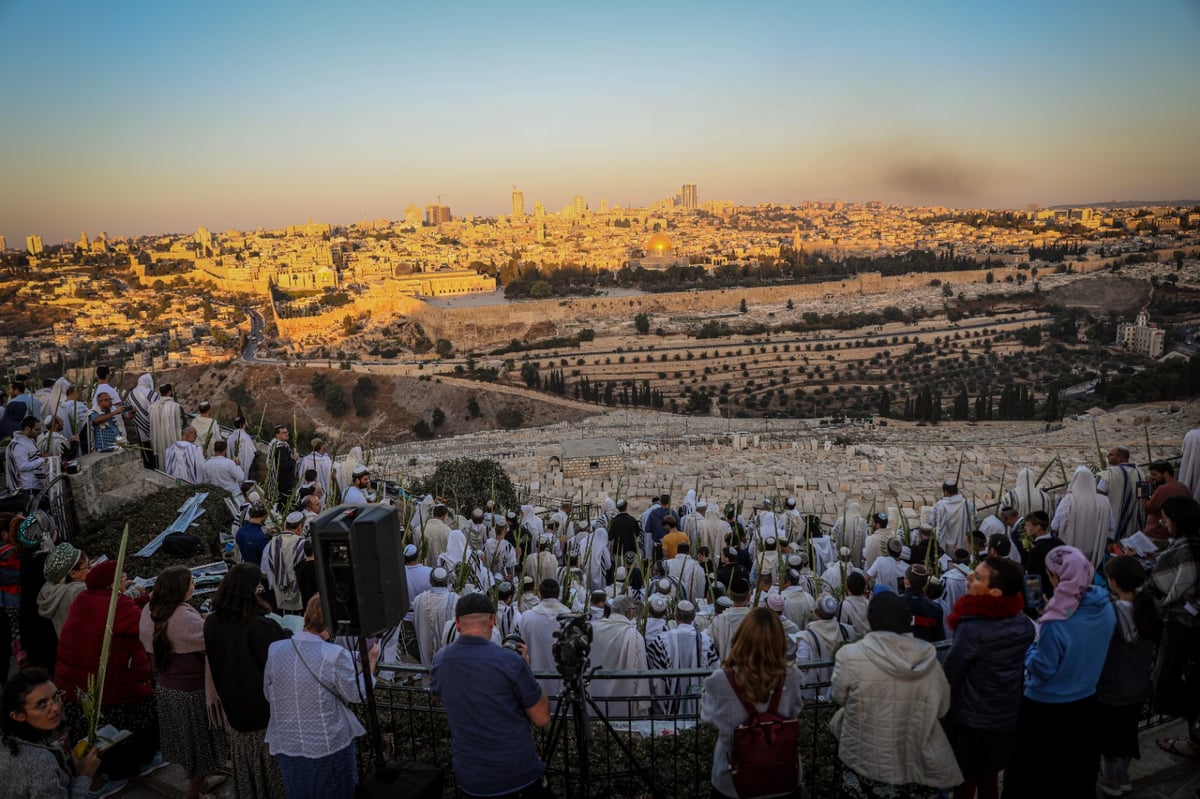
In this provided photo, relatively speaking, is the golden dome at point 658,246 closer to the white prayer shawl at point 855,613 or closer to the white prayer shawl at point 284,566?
the white prayer shawl at point 284,566

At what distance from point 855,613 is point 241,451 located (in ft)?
19.9

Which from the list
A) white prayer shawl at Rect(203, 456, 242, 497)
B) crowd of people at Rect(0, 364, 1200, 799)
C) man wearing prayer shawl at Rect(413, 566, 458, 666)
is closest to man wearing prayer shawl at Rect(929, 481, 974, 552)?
crowd of people at Rect(0, 364, 1200, 799)

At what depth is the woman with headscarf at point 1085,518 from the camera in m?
5.09

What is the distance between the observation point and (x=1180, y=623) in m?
2.77

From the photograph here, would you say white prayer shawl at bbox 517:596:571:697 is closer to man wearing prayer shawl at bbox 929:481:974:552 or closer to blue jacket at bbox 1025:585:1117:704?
blue jacket at bbox 1025:585:1117:704

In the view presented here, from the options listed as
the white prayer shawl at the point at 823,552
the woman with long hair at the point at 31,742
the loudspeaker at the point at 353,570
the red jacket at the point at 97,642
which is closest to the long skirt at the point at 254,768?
the woman with long hair at the point at 31,742

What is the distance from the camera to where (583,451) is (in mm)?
14094

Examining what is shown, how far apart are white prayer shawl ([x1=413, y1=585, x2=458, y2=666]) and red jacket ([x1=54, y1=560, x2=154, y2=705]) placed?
1.54 m

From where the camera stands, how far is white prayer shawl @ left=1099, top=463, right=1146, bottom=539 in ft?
18.2

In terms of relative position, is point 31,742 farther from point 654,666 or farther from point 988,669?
point 988,669

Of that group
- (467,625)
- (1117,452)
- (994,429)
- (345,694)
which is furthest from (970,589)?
(994,429)

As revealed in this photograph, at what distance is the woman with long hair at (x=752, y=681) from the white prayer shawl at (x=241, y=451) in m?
6.31

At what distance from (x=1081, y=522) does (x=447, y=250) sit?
313ft

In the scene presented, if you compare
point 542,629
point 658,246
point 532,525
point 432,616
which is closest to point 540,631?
point 542,629
